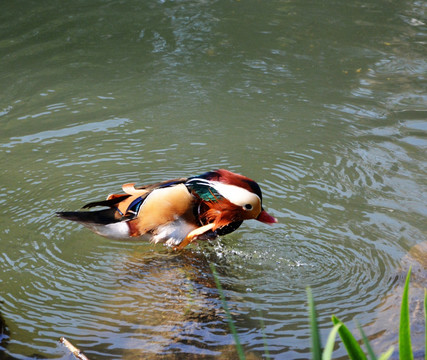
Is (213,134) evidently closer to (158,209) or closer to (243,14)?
(158,209)

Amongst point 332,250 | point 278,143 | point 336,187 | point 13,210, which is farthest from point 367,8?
point 13,210

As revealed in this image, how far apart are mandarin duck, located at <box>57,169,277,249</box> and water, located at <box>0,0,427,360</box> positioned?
23 cm

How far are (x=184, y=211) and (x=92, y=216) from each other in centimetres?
61

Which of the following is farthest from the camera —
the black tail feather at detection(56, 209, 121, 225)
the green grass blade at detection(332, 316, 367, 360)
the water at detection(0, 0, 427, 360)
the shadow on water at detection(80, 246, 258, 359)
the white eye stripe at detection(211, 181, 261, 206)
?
the black tail feather at detection(56, 209, 121, 225)

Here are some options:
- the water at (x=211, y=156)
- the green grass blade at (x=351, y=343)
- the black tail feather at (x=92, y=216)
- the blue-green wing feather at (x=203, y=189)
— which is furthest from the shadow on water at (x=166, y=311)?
the green grass blade at (x=351, y=343)

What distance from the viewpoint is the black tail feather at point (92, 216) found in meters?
3.68

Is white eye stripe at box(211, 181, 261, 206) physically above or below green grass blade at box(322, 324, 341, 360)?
below

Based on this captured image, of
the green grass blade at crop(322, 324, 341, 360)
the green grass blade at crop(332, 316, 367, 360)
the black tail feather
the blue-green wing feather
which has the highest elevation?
the green grass blade at crop(322, 324, 341, 360)

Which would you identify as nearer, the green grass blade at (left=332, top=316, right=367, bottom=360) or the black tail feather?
the green grass blade at (left=332, top=316, right=367, bottom=360)

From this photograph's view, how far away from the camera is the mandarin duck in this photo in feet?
11.5

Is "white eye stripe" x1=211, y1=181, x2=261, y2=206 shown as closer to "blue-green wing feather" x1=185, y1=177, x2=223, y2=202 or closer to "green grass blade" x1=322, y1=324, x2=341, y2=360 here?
"blue-green wing feather" x1=185, y1=177, x2=223, y2=202

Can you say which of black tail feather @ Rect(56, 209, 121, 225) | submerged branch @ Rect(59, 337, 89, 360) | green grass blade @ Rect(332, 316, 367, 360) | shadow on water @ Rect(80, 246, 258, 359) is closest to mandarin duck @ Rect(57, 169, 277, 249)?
black tail feather @ Rect(56, 209, 121, 225)

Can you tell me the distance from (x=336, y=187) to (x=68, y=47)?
4.14m

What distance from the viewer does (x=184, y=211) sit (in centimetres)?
362
